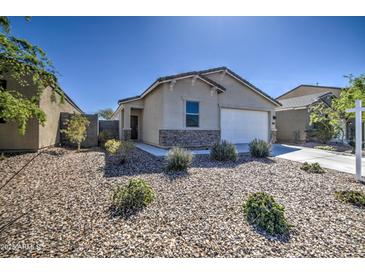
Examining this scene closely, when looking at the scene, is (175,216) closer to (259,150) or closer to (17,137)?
(259,150)

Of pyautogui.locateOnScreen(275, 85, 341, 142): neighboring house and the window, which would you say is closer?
the window

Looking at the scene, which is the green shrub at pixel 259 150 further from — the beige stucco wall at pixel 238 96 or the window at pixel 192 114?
the beige stucco wall at pixel 238 96

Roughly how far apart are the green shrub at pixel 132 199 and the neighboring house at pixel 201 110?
608cm

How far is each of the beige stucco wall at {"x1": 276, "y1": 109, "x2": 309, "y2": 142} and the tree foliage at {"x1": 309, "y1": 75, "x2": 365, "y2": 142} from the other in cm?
98

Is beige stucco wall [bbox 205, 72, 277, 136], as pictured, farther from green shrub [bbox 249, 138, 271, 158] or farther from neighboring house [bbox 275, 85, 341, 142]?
neighboring house [bbox 275, 85, 341, 142]

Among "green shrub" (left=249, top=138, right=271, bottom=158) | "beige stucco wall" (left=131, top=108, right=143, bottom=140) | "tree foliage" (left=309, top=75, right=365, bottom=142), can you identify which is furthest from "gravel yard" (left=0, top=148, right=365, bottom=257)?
"beige stucco wall" (left=131, top=108, right=143, bottom=140)

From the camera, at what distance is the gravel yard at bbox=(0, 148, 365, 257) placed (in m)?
2.52

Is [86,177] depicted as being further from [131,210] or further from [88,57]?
[88,57]

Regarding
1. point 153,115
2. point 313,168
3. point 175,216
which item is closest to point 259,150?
point 313,168

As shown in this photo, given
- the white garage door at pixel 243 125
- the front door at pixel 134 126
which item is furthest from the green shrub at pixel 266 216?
the front door at pixel 134 126

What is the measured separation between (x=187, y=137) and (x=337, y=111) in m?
12.1

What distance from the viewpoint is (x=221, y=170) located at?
6.04 m

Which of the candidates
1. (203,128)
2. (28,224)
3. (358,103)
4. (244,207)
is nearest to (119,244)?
(28,224)

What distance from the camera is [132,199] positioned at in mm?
3627
